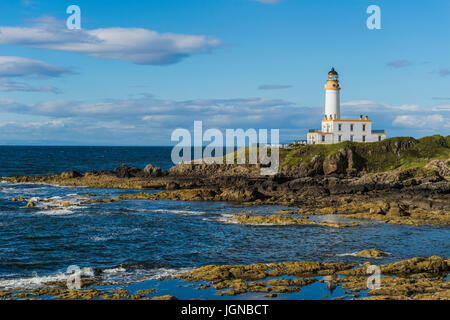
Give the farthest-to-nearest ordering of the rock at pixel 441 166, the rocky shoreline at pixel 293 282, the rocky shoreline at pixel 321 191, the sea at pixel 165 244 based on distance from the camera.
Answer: the rock at pixel 441 166
the rocky shoreline at pixel 321 191
the sea at pixel 165 244
the rocky shoreline at pixel 293 282

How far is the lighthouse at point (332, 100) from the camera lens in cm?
7856

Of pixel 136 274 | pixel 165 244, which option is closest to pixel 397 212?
pixel 165 244

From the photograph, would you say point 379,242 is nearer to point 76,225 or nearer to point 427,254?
point 427,254

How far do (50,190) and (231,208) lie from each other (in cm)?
2511

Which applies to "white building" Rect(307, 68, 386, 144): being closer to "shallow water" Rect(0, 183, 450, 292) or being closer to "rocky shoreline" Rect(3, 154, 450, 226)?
"rocky shoreline" Rect(3, 154, 450, 226)

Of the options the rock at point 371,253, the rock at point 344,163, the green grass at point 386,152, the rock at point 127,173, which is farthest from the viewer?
the rock at point 127,173

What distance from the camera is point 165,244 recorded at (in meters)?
25.2

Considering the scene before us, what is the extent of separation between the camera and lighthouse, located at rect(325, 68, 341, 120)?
7856cm

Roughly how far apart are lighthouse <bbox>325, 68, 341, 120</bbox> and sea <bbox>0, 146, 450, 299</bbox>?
147 ft

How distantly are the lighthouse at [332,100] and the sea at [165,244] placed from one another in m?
44.9

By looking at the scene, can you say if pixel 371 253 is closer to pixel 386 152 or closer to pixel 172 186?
pixel 172 186

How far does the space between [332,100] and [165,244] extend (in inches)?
2341

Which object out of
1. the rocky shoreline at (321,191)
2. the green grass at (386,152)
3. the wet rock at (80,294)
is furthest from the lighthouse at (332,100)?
→ the wet rock at (80,294)

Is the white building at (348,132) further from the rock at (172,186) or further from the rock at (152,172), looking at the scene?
the rock at (172,186)
